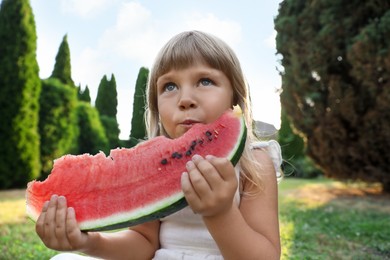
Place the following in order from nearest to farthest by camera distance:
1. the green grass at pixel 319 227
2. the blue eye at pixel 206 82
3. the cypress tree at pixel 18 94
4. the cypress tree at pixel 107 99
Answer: the blue eye at pixel 206 82, the green grass at pixel 319 227, the cypress tree at pixel 18 94, the cypress tree at pixel 107 99

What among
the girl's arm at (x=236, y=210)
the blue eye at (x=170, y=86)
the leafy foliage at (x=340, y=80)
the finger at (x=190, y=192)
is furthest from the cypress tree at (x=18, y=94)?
the finger at (x=190, y=192)

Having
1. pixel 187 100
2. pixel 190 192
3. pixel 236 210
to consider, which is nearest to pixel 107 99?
pixel 187 100

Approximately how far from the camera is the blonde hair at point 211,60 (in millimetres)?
1690

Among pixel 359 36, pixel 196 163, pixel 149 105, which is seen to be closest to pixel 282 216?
pixel 359 36

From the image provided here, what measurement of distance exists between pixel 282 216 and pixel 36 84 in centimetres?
694

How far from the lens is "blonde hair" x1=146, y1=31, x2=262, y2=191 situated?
5.55ft

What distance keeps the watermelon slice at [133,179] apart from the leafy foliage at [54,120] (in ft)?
35.5

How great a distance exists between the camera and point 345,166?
944 centimetres

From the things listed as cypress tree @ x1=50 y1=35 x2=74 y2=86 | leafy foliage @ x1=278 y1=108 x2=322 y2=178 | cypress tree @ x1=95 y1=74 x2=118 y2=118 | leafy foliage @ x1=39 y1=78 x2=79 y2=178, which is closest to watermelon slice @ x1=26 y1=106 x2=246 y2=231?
leafy foliage @ x1=39 y1=78 x2=79 y2=178

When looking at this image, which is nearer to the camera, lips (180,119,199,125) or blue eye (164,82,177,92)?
lips (180,119,199,125)

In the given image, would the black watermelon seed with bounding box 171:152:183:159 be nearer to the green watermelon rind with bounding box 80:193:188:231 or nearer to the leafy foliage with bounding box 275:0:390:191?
the green watermelon rind with bounding box 80:193:188:231

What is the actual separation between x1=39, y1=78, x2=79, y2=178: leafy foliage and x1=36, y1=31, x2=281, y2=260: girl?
1055 cm

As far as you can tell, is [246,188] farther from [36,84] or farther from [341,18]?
[36,84]

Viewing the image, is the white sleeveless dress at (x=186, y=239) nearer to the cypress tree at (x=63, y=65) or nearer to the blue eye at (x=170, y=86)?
the blue eye at (x=170, y=86)
